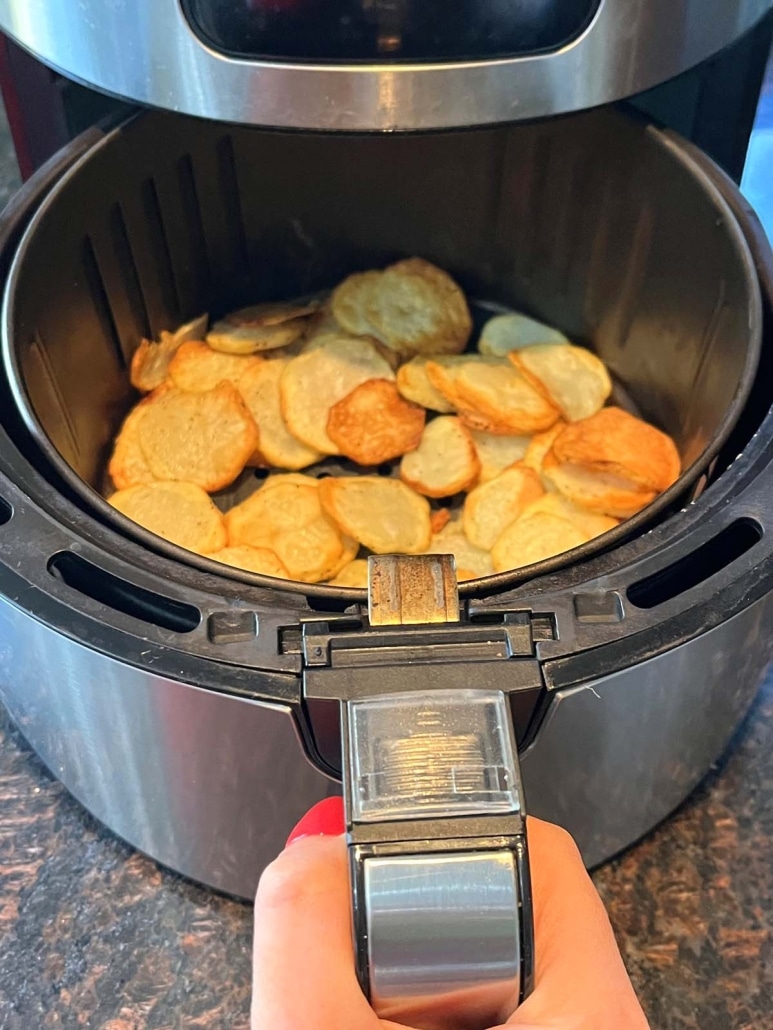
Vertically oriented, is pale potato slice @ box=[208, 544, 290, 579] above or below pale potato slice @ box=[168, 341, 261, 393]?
below

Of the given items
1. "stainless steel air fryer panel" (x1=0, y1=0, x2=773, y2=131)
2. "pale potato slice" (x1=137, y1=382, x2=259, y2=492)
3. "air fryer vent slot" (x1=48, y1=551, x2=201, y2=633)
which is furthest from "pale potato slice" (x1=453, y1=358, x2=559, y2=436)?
"air fryer vent slot" (x1=48, y1=551, x2=201, y2=633)

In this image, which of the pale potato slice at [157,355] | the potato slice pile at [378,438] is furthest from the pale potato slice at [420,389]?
the pale potato slice at [157,355]

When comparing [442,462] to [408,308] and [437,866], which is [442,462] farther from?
[437,866]

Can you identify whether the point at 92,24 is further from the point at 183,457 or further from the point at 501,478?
the point at 501,478

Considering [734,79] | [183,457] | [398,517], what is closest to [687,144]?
[734,79]

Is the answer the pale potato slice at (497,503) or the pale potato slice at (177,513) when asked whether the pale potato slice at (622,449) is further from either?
the pale potato slice at (177,513)

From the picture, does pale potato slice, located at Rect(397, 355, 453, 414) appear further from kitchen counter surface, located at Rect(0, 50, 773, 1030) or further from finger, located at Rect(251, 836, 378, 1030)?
finger, located at Rect(251, 836, 378, 1030)
